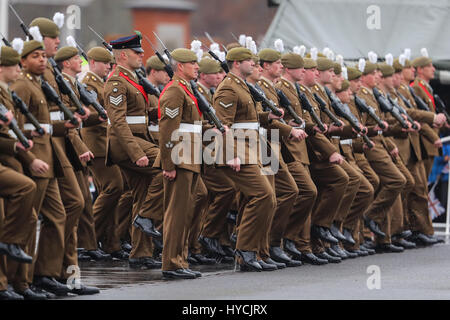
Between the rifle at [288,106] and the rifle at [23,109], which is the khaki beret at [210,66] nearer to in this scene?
the rifle at [288,106]


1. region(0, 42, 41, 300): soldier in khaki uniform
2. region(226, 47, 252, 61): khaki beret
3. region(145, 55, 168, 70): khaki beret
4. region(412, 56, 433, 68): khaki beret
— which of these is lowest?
region(0, 42, 41, 300): soldier in khaki uniform

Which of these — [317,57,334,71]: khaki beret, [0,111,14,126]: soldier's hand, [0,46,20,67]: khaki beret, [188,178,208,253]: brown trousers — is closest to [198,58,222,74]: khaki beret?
[188,178,208,253]: brown trousers

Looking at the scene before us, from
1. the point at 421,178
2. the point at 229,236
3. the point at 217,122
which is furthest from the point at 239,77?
the point at 421,178

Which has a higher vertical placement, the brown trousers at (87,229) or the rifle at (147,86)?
the rifle at (147,86)

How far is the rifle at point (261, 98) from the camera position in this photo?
1241cm

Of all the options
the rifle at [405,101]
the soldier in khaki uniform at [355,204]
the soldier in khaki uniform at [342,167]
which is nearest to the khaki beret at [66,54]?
the soldier in khaki uniform at [342,167]

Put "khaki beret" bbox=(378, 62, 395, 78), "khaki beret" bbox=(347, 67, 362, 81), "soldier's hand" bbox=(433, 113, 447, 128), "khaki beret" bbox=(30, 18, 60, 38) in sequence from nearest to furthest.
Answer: "khaki beret" bbox=(30, 18, 60, 38) < "khaki beret" bbox=(347, 67, 362, 81) < "khaki beret" bbox=(378, 62, 395, 78) < "soldier's hand" bbox=(433, 113, 447, 128)

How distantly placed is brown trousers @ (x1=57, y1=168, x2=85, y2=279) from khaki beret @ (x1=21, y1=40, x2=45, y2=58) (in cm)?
90

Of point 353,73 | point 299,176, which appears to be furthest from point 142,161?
point 353,73

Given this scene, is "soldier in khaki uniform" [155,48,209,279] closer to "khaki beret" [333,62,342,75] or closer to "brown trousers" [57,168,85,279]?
"brown trousers" [57,168,85,279]

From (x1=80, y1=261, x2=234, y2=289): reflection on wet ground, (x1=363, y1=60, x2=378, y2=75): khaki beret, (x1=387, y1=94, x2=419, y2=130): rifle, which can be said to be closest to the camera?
(x1=80, y1=261, x2=234, y2=289): reflection on wet ground

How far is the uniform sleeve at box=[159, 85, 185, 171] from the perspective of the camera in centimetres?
1143

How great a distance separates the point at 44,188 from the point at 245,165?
234cm

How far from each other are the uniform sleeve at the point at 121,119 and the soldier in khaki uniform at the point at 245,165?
73 centimetres
